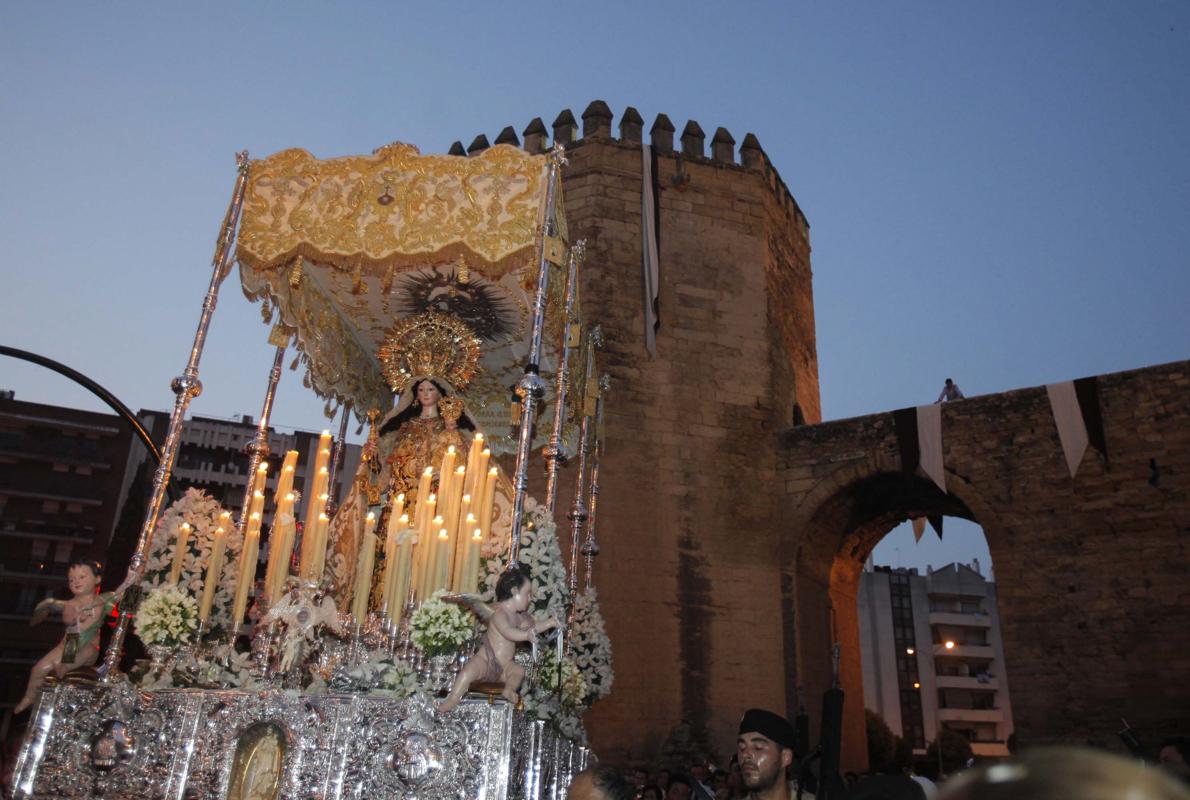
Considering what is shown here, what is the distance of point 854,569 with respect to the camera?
1636cm

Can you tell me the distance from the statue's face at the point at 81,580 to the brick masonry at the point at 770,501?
820 centimetres

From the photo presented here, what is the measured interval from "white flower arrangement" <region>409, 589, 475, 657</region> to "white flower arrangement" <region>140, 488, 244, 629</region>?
5.18ft

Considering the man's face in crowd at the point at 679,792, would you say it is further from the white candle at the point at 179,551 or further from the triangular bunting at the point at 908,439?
the triangular bunting at the point at 908,439

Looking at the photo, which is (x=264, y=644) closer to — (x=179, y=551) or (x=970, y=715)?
(x=179, y=551)

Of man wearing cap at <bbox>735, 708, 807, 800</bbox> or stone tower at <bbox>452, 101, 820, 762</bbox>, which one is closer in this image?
man wearing cap at <bbox>735, 708, 807, 800</bbox>

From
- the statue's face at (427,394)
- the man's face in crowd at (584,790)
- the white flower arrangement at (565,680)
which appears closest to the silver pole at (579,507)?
the white flower arrangement at (565,680)

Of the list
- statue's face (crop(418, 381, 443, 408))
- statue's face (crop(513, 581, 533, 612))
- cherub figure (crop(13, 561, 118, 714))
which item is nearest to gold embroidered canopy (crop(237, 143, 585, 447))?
statue's face (crop(418, 381, 443, 408))

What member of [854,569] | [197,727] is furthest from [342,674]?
[854,569]

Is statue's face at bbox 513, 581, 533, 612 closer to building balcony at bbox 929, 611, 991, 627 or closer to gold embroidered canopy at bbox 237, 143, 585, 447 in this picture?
gold embroidered canopy at bbox 237, 143, 585, 447

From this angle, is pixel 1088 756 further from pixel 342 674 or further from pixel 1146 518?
pixel 1146 518

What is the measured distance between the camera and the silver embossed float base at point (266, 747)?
4426 millimetres

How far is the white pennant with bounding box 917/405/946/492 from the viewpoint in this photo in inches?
514

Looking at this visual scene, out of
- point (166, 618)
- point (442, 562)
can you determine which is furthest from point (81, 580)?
point (442, 562)

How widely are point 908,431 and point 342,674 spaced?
10.7 meters
